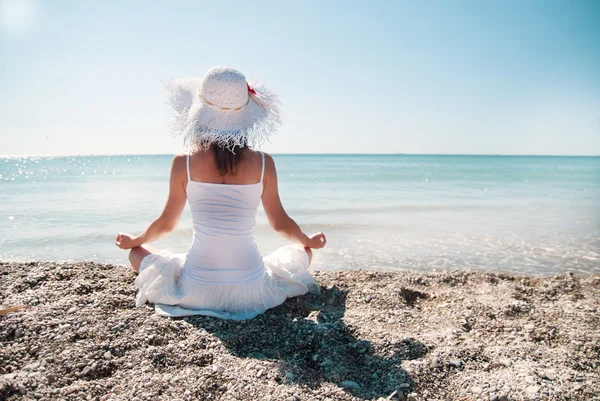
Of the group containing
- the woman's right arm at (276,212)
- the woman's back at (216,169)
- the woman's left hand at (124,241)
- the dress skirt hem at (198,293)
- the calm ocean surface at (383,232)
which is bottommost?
the calm ocean surface at (383,232)

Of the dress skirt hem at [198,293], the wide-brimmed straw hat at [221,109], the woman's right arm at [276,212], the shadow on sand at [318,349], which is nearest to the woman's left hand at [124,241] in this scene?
the dress skirt hem at [198,293]

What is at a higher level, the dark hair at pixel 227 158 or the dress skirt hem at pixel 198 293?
the dark hair at pixel 227 158

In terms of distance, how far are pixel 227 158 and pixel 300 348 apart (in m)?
1.39

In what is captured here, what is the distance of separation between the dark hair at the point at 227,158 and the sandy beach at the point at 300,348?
1.11m

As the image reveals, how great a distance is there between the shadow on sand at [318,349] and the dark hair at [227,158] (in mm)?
1105

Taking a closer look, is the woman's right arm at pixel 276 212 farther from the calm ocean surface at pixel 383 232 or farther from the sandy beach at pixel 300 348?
the calm ocean surface at pixel 383 232

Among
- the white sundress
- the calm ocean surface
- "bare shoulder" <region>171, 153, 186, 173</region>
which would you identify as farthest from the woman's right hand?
the calm ocean surface

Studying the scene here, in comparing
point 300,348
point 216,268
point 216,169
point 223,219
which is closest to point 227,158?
point 216,169

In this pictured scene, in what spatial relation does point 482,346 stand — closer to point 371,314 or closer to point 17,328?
point 371,314

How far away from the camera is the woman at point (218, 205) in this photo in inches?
104

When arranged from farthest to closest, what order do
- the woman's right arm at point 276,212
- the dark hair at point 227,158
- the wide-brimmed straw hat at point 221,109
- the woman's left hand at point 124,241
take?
the woman's left hand at point 124,241 → the woman's right arm at point 276,212 → the dark hair at point 227,158 → the wide-brimmed straw hat at point 221,109

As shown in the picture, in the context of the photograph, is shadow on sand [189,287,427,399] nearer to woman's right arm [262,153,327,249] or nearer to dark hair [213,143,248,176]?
woman's right arm [262,153,327,249]

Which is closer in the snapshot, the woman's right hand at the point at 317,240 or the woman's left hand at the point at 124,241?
the woman's left hand at the point at 124,241

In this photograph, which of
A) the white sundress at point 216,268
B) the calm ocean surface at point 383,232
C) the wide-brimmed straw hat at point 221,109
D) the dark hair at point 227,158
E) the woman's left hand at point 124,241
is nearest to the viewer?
the wide-brimmed straw hat at point 221,109
